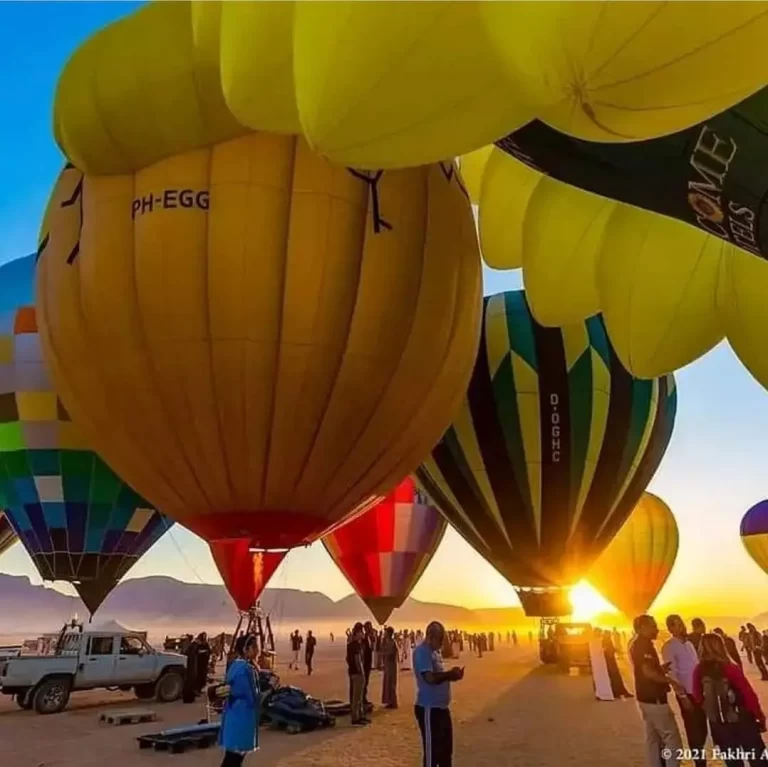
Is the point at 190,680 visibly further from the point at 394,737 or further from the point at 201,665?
the point at 394,737

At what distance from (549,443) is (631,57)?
13640 mm

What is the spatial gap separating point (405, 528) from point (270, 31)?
20369 mm

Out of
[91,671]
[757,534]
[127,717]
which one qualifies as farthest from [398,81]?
[757,534]

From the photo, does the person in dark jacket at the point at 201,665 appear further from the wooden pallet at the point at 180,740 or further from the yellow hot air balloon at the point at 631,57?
the yellow hot air balloon at the point at 631,57

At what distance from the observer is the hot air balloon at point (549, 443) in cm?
1545

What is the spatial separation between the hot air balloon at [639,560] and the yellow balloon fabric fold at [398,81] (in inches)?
1064

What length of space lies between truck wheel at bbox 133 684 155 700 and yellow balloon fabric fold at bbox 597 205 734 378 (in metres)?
13.7

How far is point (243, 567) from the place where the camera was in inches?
396

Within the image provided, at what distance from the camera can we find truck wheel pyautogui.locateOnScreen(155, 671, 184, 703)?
15.2 m

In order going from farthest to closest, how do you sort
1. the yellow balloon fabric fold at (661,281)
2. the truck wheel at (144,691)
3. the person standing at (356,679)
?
the truck wheel at (144,691) < the person standing at (356,679) < the yellow balloon fabric fold at (661,281)

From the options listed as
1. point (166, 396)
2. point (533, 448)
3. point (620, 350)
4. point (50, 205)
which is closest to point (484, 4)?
point (620, 350)

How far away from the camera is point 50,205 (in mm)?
10570

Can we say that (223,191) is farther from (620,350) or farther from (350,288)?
(620,350)

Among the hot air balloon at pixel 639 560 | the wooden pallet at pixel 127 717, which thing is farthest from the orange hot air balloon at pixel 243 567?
the hot air balloon at pixel 639 560
